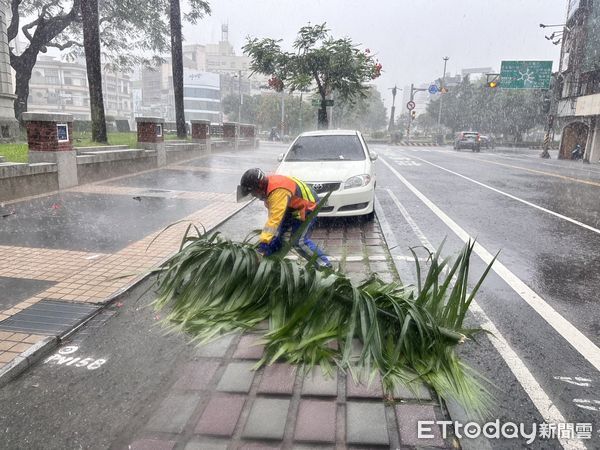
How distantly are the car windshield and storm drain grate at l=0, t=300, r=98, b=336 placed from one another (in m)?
5.32

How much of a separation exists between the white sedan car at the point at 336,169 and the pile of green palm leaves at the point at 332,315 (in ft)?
8.88

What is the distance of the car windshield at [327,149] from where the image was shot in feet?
28.3

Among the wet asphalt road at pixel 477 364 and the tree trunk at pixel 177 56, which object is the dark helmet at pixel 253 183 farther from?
the tree trunk at pixel 177 56

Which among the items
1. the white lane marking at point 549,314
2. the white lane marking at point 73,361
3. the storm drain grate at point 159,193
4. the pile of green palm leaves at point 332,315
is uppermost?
the pile of green palm leaves at point 332,315

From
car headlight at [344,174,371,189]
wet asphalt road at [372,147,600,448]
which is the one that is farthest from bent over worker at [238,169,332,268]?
car headlight at [344,174,371,189]

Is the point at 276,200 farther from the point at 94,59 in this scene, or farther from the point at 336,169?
the point at 94,59

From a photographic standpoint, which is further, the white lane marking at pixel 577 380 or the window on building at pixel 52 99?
the window on building at pixel 52 99

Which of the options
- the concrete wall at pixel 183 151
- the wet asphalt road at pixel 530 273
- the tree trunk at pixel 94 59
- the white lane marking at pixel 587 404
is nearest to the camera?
the white lane marking at pixel 587 404

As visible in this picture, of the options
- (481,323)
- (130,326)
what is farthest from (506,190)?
(130,326)

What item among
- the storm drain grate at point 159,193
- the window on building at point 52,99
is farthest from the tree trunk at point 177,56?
the window on building at point 52,99

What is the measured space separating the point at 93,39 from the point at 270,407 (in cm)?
1457

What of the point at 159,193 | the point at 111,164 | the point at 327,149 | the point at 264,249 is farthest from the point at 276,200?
the point at 111,164

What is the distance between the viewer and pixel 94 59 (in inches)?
562

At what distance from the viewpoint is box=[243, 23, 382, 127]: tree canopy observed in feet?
55.3
